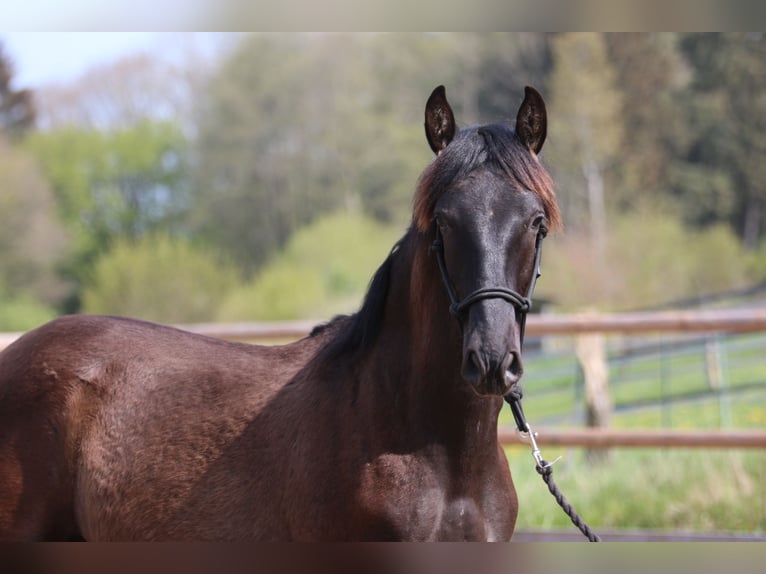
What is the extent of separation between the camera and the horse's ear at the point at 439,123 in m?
2.66

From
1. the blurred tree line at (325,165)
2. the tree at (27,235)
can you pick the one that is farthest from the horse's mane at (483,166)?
the tree at (27,235)

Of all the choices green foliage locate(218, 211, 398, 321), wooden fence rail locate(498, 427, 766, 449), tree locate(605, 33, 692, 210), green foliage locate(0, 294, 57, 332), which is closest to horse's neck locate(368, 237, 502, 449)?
wooden fence rail locate(498, 427, 766, 449)

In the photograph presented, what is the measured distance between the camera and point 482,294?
2.30m

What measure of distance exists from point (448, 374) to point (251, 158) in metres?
32.9

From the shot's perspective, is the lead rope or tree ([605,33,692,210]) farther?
tree ([605,33,692,210])

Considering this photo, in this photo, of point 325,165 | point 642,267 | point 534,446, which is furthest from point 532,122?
point 325,165

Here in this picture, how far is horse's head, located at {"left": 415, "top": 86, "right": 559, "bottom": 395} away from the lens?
2254 millimetres

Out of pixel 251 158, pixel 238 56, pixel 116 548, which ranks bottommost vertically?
pixel 116 548

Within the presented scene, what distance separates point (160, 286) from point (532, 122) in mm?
25312

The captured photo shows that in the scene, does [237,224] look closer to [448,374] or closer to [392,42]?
[392,42]

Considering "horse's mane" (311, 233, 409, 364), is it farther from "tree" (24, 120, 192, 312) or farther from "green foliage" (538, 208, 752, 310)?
"tree" (24, 120, 192, 312)

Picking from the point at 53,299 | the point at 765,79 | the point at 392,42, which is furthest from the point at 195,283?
the point at 765,79

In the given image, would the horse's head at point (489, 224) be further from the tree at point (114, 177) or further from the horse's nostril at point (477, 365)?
the tree at point (114, 177)

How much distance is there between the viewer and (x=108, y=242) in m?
35.2
